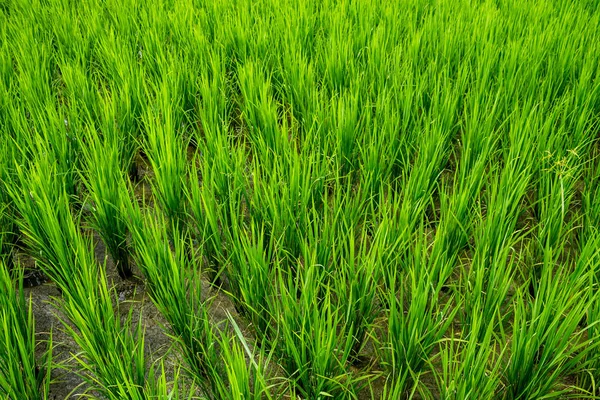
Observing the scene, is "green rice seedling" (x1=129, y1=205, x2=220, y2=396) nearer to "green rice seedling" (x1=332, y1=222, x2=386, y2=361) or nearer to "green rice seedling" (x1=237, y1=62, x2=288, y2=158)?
"green rice seedling" (x1=332, y1=222, x2=386, y2=361)

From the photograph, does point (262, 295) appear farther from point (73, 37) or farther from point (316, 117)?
point (73, 37)

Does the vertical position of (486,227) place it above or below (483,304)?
above

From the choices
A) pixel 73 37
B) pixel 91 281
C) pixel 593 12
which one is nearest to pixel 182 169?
pixel 91 281

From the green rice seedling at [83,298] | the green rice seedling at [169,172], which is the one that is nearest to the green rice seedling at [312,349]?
the green rice seedling at [83,298]

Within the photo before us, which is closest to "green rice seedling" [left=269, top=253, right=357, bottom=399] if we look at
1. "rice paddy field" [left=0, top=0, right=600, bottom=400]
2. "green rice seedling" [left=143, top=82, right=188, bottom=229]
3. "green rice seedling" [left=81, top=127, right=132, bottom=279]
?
"rice paddy field" [left=0, top=0, right=600, bottom=400]

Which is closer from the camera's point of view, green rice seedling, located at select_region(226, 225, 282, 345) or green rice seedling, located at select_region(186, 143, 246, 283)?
green rice seedling, located at select_region(226, 225, 282, 345)

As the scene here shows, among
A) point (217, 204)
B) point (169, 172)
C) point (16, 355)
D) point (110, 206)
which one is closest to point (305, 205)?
point (217, 204)

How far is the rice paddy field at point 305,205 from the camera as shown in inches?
41.5

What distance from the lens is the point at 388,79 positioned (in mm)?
1910

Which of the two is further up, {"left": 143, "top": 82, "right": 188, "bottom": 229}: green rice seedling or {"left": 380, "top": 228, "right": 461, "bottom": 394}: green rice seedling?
{"left": 143, "top": 82, "right": 188, "bottom": 229}: green rice seedling

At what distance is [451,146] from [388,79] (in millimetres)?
330

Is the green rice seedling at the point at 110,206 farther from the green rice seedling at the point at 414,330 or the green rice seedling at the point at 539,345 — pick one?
the green rice seedling at the point at 539,345

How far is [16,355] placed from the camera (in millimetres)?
1024

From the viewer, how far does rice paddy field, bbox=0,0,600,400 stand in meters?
1.05
